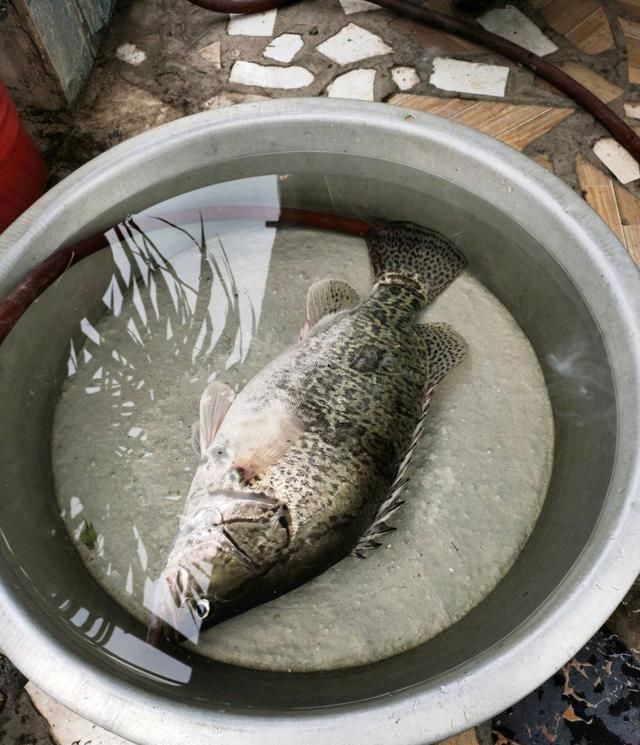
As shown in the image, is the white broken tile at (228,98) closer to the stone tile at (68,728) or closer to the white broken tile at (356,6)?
the white broken tile at (356,6)

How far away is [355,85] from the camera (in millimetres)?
3090

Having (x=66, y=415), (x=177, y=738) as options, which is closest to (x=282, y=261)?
(x=66, y=415)

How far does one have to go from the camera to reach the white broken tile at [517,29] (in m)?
3.20

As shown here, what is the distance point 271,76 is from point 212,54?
0.35 m

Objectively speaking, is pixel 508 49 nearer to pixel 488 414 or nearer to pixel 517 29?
pixel 517 29

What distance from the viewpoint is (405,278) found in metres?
2.35

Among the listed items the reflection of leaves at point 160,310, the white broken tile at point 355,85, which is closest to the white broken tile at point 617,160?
the white broken tile at point 355,85

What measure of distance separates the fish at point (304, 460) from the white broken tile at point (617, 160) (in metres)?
1.21

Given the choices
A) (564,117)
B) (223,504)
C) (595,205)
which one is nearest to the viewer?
(223,504)

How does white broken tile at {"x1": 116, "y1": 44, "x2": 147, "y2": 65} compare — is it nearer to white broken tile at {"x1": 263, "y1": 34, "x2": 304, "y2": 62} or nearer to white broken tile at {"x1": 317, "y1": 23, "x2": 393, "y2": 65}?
white broken tile at {"x1": 263, "y1": 34, "x2": 304, "y2": 62}

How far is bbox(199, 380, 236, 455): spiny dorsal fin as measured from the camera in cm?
199

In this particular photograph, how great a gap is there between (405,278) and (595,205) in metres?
0.98

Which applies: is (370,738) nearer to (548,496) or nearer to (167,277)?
(548,496)

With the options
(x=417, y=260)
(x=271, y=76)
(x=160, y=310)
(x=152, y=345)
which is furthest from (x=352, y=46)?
(x=152, y=345)
